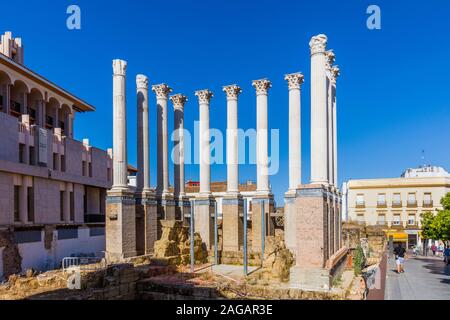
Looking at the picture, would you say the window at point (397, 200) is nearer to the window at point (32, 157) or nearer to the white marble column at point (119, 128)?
the white marble column at point (119, 128)

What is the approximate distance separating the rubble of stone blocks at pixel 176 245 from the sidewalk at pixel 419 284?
12.6 metres

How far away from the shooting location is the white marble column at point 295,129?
26.8m

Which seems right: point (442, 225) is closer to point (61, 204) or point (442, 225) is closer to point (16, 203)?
point (61, 204)

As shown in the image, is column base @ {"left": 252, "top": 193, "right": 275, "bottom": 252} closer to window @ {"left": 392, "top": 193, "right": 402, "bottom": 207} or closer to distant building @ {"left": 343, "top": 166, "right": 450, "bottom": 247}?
distant building @ {"left": 343, "top": 166, "right": 450, "bottom": 247}

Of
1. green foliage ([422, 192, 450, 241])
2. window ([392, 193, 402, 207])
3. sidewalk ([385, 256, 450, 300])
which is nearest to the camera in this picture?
sidewalk ([385, 256, 450, 300])

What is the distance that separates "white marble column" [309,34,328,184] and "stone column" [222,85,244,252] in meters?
10.2

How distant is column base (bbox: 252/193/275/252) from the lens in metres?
28.2

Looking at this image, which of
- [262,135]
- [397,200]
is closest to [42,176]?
[262,135]

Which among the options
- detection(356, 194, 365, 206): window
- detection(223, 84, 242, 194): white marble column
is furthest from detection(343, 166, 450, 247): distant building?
detection(223, 84, 242, 194): white marble column

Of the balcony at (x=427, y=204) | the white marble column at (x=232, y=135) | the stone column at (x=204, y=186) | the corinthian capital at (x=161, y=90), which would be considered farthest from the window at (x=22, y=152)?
the balcony at (x=427, y=204)

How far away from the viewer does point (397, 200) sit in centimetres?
5181
